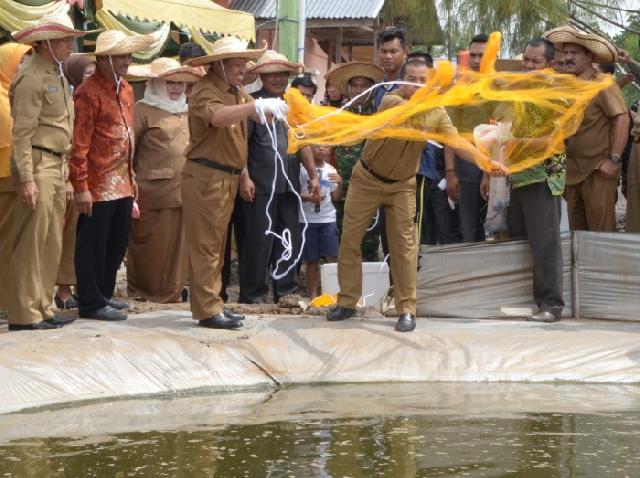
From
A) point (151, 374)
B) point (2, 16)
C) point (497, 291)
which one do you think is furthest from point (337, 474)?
point (2, 16)

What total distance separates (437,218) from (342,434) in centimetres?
399

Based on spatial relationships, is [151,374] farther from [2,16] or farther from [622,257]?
[2,16]

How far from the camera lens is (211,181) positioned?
7312 millimetres

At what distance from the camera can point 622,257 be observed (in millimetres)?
7867

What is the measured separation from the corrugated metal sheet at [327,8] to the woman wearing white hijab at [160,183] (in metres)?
12.4

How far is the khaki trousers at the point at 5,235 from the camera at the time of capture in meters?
7.54

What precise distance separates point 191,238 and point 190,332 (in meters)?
0.57

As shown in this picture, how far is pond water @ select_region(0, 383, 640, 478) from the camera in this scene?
4.89 m

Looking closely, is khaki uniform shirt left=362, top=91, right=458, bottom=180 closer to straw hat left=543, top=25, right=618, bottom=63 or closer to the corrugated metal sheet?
straw hat left=543, top=25, right=618, bottom=63

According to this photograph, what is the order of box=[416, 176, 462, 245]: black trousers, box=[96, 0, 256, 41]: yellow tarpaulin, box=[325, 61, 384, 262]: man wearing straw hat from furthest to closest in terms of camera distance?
box=[96, 0, 256, 41]: yellow tarpaulin < box=[416, 176, 462, 245]: black trousers < box=[325, 61, 384, 262]: man wearing straw hat

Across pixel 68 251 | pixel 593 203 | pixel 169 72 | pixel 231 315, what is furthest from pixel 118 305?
pixel 593 203

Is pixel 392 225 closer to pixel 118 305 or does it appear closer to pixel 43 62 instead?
pixel 118 305

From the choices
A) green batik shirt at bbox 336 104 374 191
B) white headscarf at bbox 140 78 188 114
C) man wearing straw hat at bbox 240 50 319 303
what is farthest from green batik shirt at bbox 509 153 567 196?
white headscarf at bbox 140 78 188 114

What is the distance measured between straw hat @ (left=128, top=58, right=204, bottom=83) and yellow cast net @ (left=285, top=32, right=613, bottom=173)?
1712 millimetres
